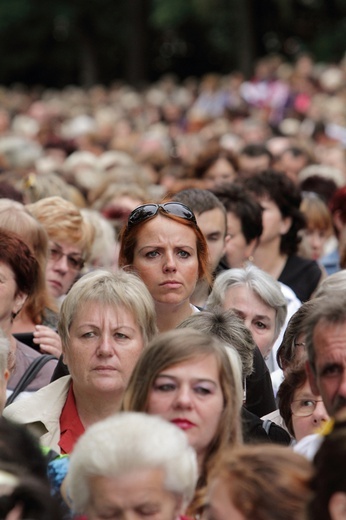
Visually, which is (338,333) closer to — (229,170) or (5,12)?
(229,170)

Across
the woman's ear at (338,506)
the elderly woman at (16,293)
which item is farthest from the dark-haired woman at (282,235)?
the woman's ear at (338,506)

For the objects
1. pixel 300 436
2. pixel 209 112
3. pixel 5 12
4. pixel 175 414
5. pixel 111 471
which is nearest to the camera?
pixel 111 471

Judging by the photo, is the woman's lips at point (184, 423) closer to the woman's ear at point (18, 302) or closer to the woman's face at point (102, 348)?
the woman's face at point (102, 348)

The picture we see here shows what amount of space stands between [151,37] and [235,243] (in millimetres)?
39999

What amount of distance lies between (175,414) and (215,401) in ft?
0.62

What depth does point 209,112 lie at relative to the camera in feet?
87.0

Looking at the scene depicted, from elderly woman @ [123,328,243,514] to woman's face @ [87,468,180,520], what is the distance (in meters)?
0.58

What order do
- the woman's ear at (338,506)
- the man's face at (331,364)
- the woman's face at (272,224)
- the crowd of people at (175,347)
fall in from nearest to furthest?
the woman's ear at (338,506) → the crowd of people at (175,347) → the man's face at (331,364) → the woman's face at (272,224)

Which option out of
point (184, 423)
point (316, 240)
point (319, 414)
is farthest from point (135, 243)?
point (316, 240)

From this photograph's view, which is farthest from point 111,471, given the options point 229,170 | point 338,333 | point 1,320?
point 229,170

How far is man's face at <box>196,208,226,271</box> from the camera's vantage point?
910 cm

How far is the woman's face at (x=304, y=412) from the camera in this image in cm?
648

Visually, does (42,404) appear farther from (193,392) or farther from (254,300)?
(254,300)

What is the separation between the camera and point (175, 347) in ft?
18.3
